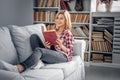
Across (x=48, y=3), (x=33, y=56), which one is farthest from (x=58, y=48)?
(x=48, y=3)

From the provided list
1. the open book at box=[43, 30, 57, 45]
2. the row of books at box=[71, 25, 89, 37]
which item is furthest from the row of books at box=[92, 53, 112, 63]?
the open book at box=[43, 30, 57, 45]

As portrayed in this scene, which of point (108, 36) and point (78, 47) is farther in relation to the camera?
point (108, 36)

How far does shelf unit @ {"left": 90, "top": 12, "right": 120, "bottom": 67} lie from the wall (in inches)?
61.2

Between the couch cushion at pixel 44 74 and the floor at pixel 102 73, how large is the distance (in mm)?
1464

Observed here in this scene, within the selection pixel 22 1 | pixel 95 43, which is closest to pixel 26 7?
pixel 22 1

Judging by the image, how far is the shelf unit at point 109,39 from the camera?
479 cm

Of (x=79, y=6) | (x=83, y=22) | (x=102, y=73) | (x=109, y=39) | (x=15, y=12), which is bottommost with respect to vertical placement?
(x=102, y=73)

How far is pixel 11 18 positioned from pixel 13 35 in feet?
2.24

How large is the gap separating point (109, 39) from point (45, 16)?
153 cm

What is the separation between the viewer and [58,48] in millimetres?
3238

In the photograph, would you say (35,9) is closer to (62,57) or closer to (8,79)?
(62,57)

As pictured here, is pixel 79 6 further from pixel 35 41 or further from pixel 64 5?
pixel 35 41

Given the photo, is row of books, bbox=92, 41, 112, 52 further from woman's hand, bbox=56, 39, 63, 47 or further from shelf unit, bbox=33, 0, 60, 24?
woman's hand, bbox=56, 39, 63, 47

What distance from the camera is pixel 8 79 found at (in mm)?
1784
